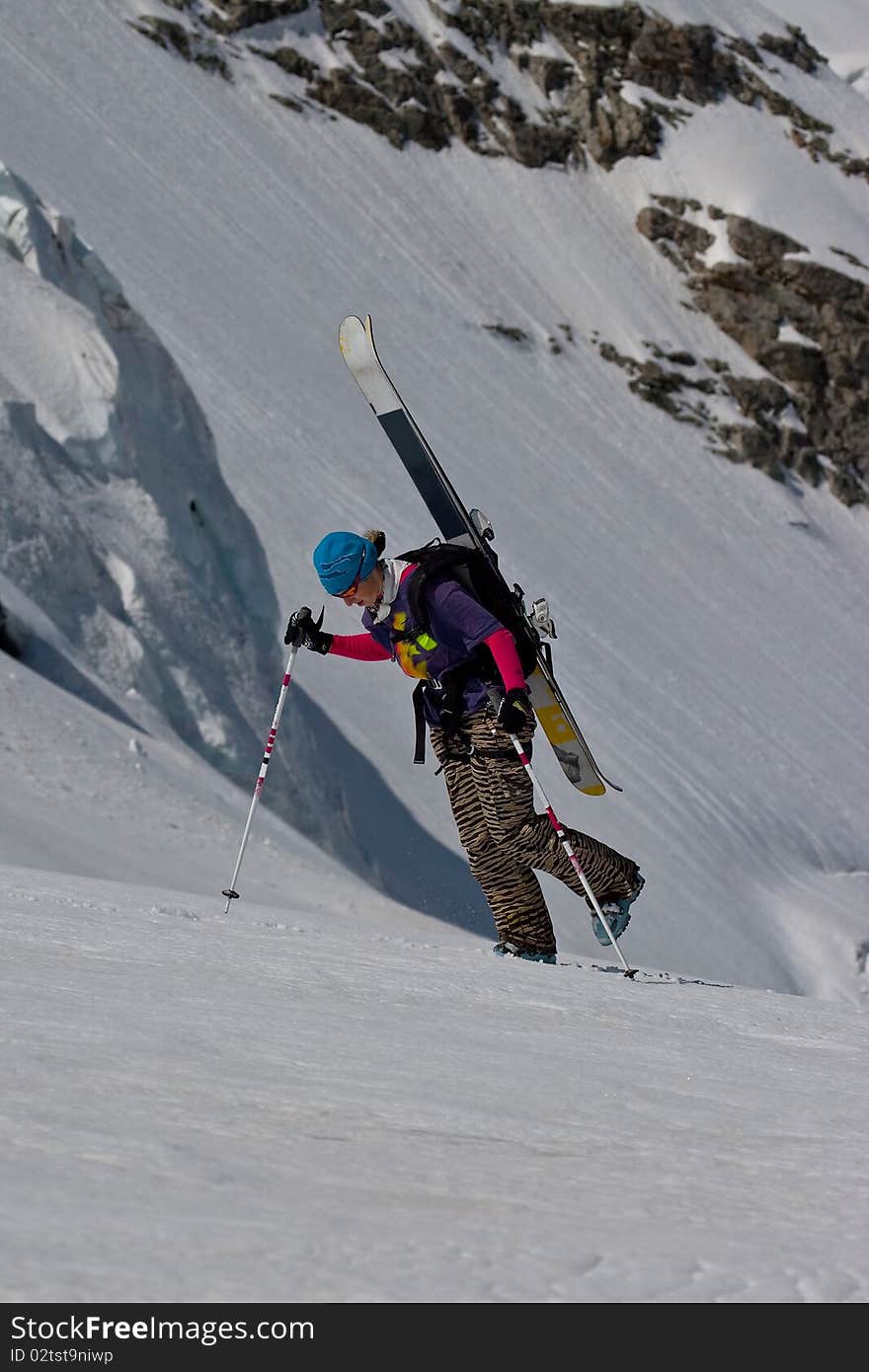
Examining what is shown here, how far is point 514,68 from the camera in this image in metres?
57.9

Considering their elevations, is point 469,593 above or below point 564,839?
above

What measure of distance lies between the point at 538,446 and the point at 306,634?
109 feet

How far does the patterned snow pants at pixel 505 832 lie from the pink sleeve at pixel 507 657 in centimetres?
38

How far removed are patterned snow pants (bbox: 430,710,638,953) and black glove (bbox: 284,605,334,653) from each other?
626 millimetres

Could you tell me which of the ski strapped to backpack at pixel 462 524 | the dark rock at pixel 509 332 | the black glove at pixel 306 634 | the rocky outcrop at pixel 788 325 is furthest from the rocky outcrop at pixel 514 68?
the black glove at pixel 306 634

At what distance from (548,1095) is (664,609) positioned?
32.8 m

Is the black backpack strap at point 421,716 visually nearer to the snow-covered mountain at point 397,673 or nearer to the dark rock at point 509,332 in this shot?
the snow-covered mountain at point 397,673

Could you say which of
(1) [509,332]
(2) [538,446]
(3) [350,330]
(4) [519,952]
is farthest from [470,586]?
(1) [509,332]

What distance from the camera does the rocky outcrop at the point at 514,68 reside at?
5038 cm

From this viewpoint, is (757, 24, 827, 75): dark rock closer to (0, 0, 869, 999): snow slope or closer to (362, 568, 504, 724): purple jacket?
(0, 0, 869, 999): snow slope

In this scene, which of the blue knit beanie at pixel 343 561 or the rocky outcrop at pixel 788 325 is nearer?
the blue knit beanie at pixel 343 561

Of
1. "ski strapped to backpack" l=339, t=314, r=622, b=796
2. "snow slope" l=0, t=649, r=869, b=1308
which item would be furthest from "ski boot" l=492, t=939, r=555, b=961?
"snow slope" l=0, t=649, r=869, b=1308

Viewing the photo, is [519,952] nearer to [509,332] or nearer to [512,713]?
[512,713]
